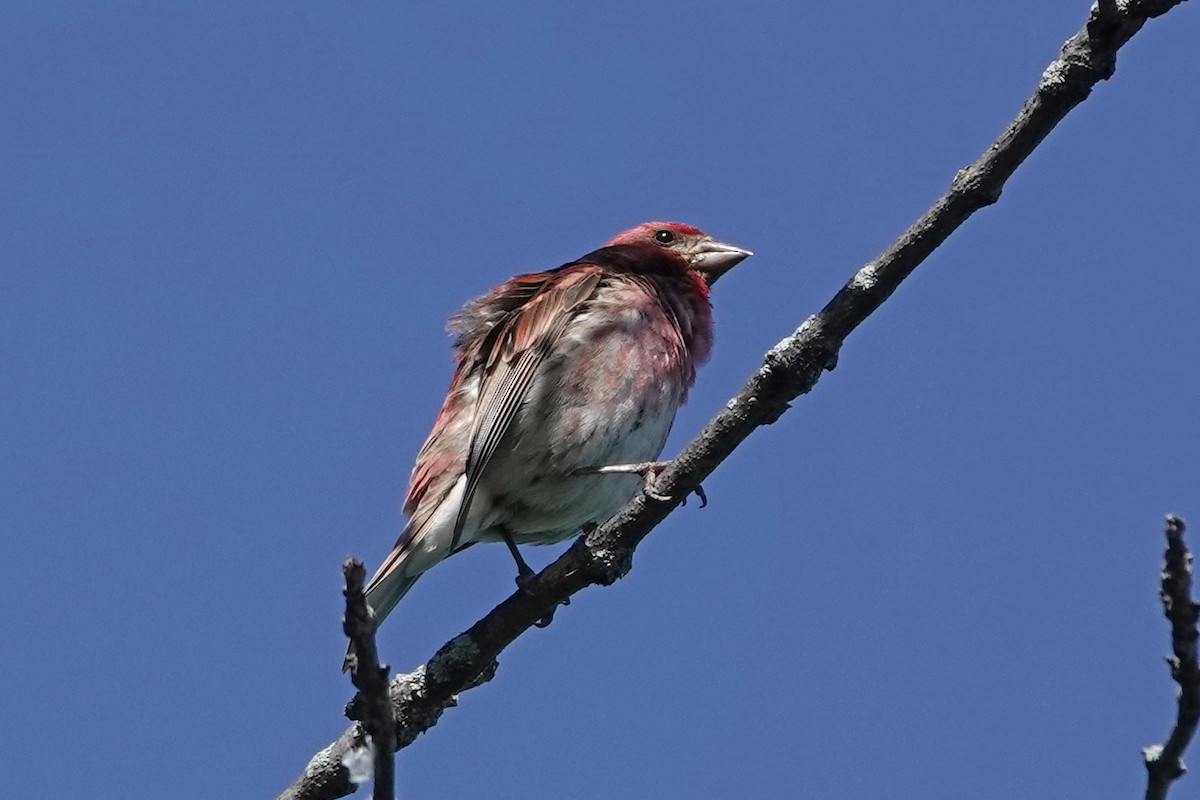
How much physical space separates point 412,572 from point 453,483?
492mm

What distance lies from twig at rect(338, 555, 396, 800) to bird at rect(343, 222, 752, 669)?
11.2 ft

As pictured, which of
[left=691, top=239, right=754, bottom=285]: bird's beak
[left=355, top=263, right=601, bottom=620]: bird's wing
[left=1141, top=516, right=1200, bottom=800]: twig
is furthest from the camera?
[left=691, top=239, right=754, bottom=285]: bird's beak

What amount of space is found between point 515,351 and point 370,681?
4.24 m

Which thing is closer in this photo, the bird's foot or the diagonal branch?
the diagonal branch

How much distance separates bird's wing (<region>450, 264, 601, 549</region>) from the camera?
23.4 feet

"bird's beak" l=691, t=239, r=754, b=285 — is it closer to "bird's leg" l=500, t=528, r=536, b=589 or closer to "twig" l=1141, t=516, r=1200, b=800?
"bird's leg" l=500, t=528, r=536, b=589

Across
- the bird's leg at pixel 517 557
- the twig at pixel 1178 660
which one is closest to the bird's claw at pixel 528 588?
the bird's leg at pixel 517 557

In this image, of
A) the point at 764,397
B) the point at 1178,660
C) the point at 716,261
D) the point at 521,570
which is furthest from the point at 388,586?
→ the point at 1178,660

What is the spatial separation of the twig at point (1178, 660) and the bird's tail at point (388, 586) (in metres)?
4.72

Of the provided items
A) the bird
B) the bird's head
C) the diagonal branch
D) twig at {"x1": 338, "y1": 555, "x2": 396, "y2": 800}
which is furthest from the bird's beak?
twig at {"x1": 338, "y1": 555, "x2": 396, "y2": 800}

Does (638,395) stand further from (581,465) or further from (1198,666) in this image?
(1198,666)

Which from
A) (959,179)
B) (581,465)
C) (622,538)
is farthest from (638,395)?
(959,179)

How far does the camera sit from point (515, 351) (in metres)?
7.58

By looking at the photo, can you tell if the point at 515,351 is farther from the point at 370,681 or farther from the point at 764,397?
the point at 370,681
